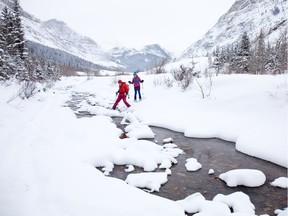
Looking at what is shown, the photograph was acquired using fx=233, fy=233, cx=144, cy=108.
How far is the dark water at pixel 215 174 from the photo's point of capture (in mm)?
3727

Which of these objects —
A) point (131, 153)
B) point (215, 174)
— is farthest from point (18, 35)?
point (215, 174)

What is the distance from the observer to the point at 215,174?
457cm

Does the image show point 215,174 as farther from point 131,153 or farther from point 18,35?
point 18,35

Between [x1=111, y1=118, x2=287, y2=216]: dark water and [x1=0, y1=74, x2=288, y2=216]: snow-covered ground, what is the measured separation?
0.47ft

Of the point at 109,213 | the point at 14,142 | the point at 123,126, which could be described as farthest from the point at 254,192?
the point at 123,126

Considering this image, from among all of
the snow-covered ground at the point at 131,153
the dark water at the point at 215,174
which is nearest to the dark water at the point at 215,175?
the dark water at the point at 215,174

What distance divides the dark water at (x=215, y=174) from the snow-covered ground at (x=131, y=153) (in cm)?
14

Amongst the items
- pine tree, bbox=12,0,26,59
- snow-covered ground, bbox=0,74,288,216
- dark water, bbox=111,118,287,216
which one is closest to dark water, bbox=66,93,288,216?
dark water, bbox=111,118,287,216

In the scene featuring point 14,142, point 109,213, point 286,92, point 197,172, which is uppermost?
point 286,92

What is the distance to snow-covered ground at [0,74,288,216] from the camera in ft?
9.91

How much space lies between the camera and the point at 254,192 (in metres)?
3.89

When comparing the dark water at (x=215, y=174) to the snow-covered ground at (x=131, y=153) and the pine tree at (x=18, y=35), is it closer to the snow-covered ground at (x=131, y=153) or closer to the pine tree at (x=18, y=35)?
the snow-covered ground at (x=131, y=153)

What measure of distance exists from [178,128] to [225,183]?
349 cm

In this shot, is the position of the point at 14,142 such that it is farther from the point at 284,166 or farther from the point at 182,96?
the point at 182,96
